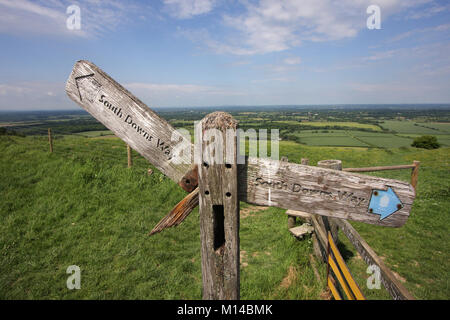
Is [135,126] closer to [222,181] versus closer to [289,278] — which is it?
[222,181]

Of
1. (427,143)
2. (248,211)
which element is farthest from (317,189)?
(427,143)

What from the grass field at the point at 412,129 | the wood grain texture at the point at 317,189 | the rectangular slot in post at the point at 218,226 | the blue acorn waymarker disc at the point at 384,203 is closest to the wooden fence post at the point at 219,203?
the rectangular slot in post at the point at 218,226

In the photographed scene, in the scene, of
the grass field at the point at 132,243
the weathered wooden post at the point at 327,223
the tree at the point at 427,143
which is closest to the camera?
the weathered wooden post at the point at 327,223

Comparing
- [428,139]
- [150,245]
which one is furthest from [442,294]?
[428,139]

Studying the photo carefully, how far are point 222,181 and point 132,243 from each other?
4.44m

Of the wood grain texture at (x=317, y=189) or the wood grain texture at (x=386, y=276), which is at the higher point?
the wood grain texture at (x=317, y=189)

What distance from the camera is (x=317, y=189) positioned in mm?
1291

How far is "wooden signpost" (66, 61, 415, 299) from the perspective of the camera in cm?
126

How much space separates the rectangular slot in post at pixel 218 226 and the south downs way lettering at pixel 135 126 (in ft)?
1.46

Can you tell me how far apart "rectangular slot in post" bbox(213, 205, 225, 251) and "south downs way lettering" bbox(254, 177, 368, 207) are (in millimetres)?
300

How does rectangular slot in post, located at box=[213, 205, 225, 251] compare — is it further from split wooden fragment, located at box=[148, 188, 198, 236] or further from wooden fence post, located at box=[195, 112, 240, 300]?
split wooden fragment, located at box=[148, 188, 198, 236]

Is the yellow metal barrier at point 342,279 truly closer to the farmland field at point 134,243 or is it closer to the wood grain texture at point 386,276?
the wood grain texture at point 386,276

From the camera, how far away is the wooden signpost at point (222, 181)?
1263 millimetres

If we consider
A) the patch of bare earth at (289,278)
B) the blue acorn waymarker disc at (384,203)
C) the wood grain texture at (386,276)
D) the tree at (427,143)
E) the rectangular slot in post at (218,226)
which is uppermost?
the blue acorn waymarker disc at (384,203)
